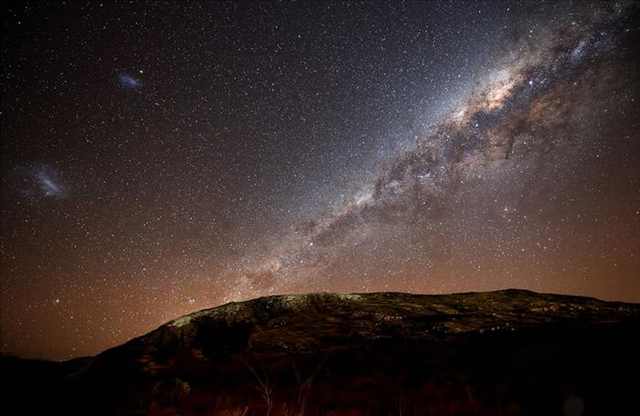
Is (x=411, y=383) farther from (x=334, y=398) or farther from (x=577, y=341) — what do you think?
(x=577, y=341)

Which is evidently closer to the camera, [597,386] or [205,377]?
[597,386]

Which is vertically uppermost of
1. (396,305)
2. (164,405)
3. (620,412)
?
(396,305)

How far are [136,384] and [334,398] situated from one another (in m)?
2.88

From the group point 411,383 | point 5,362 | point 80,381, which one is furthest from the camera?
point 5,362

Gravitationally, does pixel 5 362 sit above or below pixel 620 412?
above

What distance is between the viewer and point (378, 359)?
500cm

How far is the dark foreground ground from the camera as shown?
4.62 metres

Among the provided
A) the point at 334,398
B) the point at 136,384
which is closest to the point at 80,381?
the point at 136,384

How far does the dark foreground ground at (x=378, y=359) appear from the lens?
15.2 ft

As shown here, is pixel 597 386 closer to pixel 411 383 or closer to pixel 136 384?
pixel 411 383

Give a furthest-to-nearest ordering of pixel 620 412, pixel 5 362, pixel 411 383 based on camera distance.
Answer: pixel 5 362 → pixel 411 383 → pixel 620 412

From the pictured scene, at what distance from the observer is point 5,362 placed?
231 inches

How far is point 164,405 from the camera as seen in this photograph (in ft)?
16.1

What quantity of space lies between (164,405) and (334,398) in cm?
249
